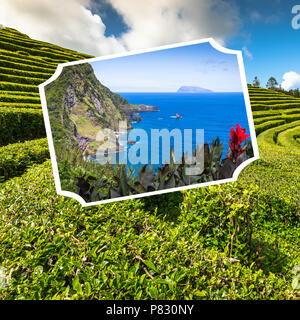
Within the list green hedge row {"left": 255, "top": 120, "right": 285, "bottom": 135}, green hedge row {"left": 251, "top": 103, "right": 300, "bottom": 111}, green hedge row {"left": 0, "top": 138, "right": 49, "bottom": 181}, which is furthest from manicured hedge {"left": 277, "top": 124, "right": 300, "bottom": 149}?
green hedge row {"left": 0, "top": 138, "right": 49, "bottom": 181}

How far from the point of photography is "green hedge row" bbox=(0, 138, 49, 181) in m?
3.95

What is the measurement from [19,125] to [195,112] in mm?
6704

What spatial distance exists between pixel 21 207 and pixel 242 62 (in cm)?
207

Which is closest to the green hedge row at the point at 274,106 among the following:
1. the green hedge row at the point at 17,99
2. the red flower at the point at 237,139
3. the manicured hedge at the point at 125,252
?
the green hedge row at the point at 17,99

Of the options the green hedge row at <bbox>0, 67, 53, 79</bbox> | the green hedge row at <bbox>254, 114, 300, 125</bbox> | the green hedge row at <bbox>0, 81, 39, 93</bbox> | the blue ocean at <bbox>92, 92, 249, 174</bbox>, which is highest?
the green hedge row at <bbox>0, 67, 53, 79</bbox>

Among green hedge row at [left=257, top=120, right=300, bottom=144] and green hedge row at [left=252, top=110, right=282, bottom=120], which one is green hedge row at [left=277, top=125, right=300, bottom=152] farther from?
green hedge row at [left=252, top=110, right=282, bottom=120]

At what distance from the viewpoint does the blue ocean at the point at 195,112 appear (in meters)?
→ 1.44

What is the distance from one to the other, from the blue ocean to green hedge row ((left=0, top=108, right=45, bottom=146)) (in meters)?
6.13

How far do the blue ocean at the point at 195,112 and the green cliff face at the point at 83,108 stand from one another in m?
0.13

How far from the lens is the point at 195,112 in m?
1.47

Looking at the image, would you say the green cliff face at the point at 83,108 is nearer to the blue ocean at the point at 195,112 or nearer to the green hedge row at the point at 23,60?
the blue ocean at the point at 195,112

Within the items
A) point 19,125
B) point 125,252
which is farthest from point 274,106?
point 125,252

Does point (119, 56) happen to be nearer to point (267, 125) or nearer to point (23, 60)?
point (23, 60)
